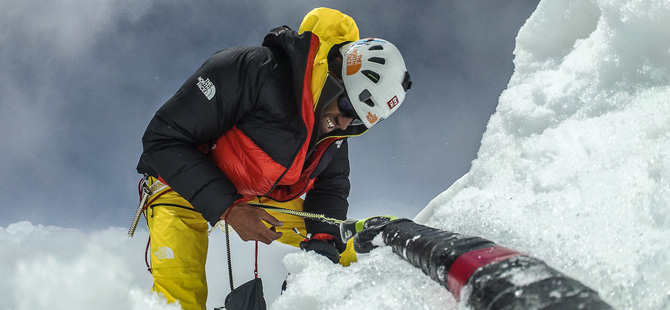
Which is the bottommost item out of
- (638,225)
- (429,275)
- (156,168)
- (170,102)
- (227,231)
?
(638,225)

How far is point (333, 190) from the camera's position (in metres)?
4.39

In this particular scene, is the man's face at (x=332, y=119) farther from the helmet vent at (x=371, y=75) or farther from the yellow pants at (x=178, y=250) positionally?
the yellow pants at (x=178, y=250)

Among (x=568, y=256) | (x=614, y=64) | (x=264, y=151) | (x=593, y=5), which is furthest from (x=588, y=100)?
(x=264, y=151)

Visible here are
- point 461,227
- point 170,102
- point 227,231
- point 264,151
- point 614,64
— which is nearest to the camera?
point 461,227

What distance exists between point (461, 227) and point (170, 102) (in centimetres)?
225

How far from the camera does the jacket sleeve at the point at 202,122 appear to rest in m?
3.04

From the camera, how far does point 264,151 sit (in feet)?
10.8

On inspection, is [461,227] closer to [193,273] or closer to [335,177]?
[193,273]

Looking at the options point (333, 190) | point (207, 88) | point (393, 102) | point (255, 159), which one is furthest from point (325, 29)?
point (333, 190)

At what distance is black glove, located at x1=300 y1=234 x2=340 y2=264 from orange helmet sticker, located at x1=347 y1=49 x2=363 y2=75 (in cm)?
146

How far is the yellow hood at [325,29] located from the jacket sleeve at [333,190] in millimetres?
1056

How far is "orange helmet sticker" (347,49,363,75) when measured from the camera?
134 inches

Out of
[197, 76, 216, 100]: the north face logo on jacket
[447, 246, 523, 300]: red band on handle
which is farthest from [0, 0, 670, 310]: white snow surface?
[197, 76, 216, 100]: the north face logo on jacket

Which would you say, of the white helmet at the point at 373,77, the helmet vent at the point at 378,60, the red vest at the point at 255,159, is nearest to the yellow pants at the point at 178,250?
the red vest at the point at 255,159
